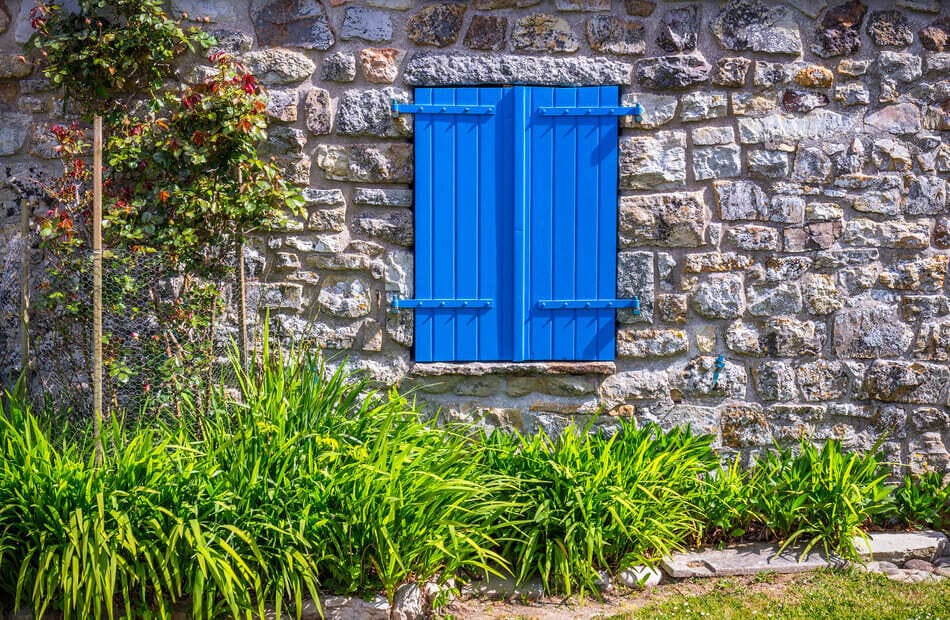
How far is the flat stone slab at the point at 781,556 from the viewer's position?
4.21 meters

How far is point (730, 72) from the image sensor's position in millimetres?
4730

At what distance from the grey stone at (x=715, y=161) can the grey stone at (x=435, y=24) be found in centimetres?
139

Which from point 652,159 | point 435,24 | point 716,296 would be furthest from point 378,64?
point 716,296

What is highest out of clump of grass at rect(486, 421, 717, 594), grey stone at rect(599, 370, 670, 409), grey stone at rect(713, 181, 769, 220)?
grey stone at rect(713, 181, 769, 220)

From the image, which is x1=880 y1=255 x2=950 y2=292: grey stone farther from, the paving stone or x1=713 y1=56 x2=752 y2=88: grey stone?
the paving stone

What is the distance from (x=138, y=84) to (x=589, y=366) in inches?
106

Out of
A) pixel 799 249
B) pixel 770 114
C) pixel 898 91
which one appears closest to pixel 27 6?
pixel 770 114

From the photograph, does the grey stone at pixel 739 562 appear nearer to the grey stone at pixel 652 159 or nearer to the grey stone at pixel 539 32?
the grey stone at pixel 652 159

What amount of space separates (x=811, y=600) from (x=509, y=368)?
1754mm

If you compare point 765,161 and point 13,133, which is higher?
point 13,133

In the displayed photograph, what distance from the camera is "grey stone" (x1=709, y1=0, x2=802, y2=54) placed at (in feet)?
15.5

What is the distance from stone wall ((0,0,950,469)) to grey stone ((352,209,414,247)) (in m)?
0.01

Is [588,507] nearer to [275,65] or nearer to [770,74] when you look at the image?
[770,74]

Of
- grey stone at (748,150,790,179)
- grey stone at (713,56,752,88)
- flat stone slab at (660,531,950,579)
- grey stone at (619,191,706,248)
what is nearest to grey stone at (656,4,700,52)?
grey stone at (713,56,752,88)
